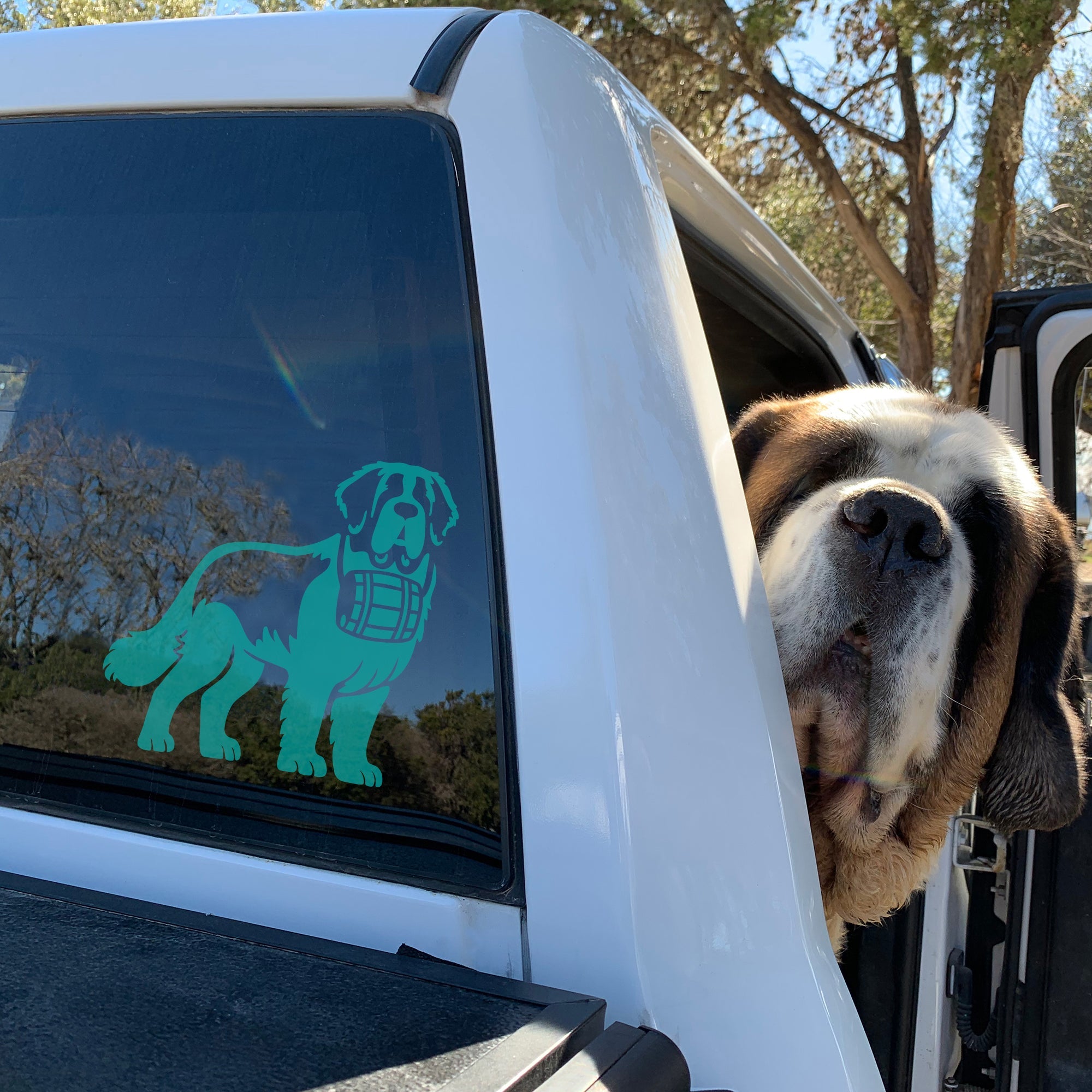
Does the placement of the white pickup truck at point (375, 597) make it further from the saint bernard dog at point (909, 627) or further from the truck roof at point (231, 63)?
the saint bernard dog at point (909, 627)

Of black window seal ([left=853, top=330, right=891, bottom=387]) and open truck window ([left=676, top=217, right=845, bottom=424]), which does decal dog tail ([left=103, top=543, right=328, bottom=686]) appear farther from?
black window seal ([left=853, top=330, right=891, bottom=387])

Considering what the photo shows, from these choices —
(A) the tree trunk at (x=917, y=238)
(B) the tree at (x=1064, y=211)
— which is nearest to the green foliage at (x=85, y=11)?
(A) the tree trunk at (x=917, y=238)

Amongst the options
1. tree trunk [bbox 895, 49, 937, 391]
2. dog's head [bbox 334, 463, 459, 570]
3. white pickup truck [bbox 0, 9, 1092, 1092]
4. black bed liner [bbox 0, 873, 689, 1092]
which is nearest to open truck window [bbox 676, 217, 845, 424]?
white pickup truck [bbox 0, 9, 1092, 1092]

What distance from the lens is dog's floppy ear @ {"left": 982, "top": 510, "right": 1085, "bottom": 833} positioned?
2062 millimetres

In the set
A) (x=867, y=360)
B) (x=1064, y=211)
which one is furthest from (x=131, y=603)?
(x=1064, y=211)

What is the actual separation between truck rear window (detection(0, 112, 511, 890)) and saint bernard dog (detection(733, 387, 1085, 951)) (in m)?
0.78

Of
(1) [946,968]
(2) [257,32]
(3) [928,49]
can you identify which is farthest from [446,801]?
(3) [928,49]

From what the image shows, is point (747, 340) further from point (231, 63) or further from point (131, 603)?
point (131, 603)

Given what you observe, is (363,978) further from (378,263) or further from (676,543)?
(378,263)

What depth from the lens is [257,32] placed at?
1316 mm

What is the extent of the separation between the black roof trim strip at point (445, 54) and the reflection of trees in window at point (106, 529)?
1.60 ft

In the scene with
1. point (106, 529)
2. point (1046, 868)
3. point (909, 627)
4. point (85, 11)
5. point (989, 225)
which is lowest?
point (1046, 868)

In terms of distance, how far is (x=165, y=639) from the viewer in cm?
123

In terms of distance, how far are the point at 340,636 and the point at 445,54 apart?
2.24ft
